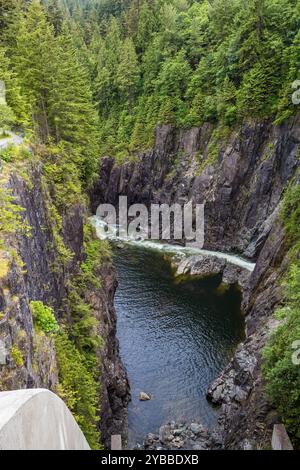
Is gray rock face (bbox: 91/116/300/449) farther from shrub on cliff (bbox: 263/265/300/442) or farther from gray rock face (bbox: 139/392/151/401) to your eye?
gray rock face (bbox: 139/392/151/401)

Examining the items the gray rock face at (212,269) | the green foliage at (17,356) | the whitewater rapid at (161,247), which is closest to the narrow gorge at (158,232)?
the green foliage at (17,356)

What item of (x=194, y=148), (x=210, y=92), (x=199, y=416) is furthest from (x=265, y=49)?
(x=199, y=416)

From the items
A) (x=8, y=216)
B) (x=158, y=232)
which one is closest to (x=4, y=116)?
(x=8, y=216)

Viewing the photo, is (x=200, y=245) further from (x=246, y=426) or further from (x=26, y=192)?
(x=26, y=192)

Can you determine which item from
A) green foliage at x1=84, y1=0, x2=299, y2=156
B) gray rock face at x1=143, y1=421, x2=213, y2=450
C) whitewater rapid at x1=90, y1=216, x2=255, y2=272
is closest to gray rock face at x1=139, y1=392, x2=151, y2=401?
gray rock face at x1=143, y1=421, x2=213, y2=450

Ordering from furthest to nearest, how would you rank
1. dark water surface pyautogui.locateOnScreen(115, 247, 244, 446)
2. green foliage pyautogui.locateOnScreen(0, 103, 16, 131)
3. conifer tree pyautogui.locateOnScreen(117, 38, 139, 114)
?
conifer tree pyautogui.locateOnScreen(117, 38, 139, 114)
dark water surface pyautogui.locateOnScreen(115, 247, 244, 446)
green foliage pyautogui.locateOnScreen(0, 103, 16, 131)
